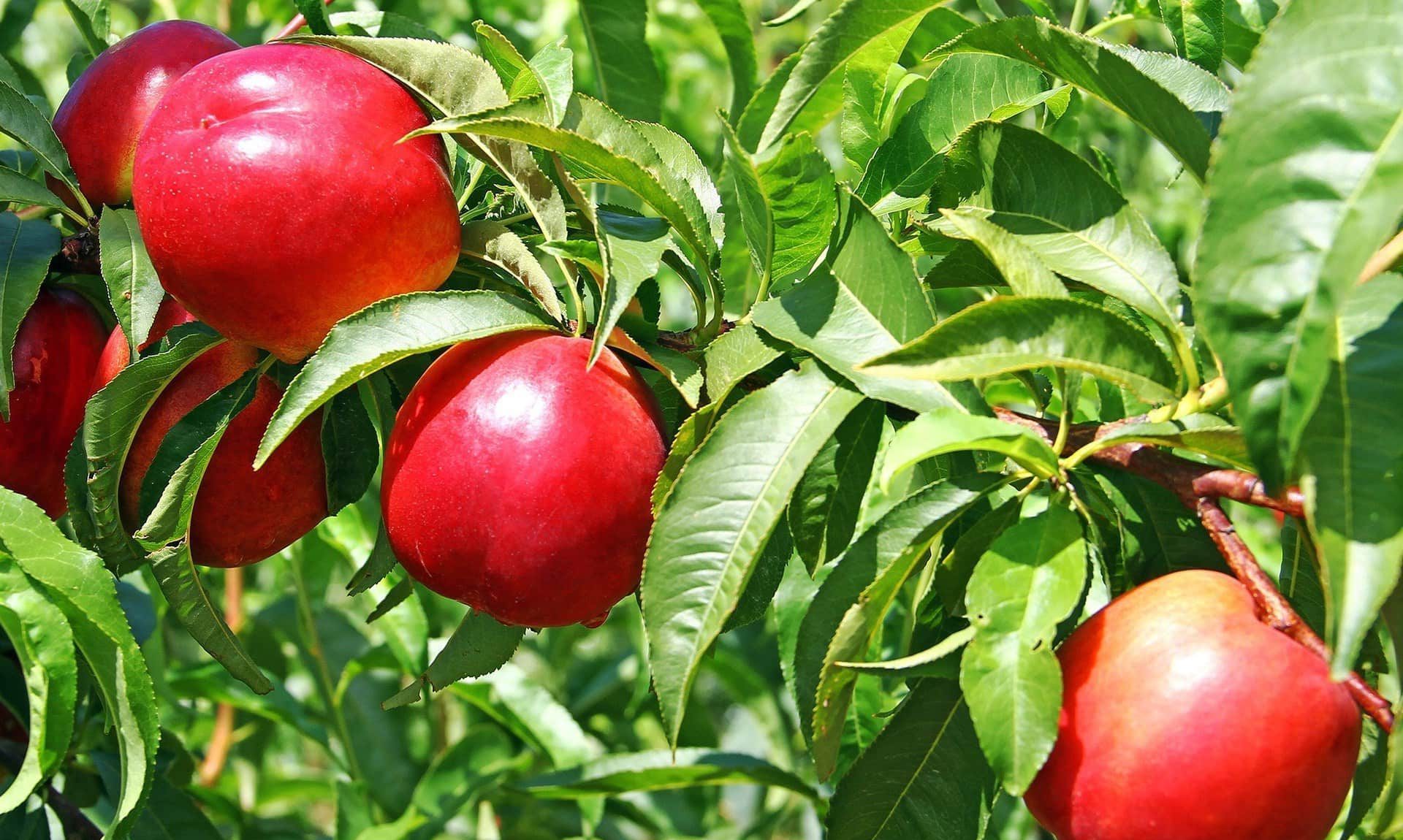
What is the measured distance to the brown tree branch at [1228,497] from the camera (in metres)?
0.66

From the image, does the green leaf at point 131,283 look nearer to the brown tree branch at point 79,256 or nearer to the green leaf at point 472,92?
the brown tree branch at point 79,256

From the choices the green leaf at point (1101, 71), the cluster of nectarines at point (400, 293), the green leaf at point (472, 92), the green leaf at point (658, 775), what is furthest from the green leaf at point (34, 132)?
the green leaf at point (658, 775)

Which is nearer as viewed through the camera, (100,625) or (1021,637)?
(1021,637)

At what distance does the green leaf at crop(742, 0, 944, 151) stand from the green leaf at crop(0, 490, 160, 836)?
1.61ft

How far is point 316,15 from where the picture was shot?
Answer: 34.1 inches

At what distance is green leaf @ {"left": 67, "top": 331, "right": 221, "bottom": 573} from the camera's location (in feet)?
2.59

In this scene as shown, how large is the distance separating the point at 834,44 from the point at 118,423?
0.51 metres

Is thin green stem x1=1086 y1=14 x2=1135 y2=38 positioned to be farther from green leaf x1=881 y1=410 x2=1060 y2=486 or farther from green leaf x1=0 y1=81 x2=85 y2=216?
green leaf x1=0 y1=81 x2=85 y2=216

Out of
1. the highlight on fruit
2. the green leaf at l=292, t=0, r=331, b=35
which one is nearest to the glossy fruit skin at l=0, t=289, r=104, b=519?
the highlight on fruit

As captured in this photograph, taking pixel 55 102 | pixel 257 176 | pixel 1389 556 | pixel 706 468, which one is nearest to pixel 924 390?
pixel 706 468

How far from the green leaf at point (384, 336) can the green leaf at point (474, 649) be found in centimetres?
24

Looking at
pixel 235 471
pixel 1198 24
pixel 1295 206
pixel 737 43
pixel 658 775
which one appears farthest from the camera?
pixel 658 775

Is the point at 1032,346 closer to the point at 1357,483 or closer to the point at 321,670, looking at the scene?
the point at 1357,483

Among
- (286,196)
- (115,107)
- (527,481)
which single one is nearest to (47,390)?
(115,107)
